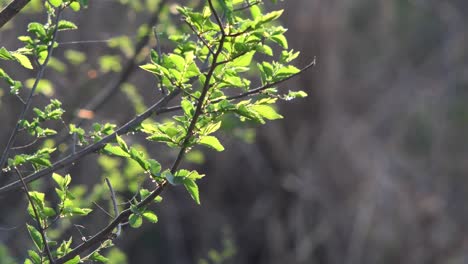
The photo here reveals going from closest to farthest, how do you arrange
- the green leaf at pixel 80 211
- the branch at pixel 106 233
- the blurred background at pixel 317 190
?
the branch at pixel 106 233, the green leaf at pixel 80 211, the blurred background at pixel 317 190

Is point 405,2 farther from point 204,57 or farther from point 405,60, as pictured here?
point 204,57

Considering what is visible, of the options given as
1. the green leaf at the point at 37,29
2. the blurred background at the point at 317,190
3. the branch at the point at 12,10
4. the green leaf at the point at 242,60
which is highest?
the branch at the point at 12,10

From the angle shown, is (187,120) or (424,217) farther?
(424,217)

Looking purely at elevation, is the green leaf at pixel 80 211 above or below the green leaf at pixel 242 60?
below

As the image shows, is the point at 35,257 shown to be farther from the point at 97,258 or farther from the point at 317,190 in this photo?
the point at 317,190

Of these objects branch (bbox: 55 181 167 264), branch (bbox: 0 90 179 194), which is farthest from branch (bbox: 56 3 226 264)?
branch (bbox: 0 90 179 194)

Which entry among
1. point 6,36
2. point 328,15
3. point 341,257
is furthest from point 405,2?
point 6,36

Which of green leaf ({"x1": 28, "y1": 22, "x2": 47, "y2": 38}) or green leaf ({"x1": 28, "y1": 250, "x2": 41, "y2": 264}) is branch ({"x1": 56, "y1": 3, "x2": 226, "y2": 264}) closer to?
green leaf ({"x1": 28, "y1": 250, "x2": 41, "y2": 264})

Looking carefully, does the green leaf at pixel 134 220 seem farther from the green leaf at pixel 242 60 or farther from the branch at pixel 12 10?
the branch at pixel 12 10

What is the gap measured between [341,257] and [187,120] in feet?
17.2

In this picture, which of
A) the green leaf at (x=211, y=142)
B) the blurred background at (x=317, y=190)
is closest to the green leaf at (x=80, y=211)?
the green leaf at (x=211, y=142)

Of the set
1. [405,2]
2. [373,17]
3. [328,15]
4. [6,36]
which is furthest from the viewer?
[405,2]

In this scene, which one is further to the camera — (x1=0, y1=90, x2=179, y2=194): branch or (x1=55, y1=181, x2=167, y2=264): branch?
(x1=0, y1=90, x2=179, y2=194): branch

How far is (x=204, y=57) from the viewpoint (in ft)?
7.02
